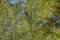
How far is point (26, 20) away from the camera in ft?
7.45

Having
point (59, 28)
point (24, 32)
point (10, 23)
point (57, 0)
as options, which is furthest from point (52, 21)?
point (10, 23)

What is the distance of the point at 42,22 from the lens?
96.5 inches

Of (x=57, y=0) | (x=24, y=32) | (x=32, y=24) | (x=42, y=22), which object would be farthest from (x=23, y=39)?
(x=57, y=0)

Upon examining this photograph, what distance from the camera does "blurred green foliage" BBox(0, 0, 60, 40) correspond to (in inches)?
88.2

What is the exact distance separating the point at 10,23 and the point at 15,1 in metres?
0.32

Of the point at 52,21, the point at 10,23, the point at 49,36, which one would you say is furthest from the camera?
the point at 52,21

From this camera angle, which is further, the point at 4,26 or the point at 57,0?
the point at 57,0

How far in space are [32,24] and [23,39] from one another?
236 millimetres

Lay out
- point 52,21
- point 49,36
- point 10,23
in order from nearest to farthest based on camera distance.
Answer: point 10,23 → point 49,36 → point 52,21

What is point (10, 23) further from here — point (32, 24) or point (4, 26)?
point (32, 24)

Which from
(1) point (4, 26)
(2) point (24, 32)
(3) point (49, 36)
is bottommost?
(3) point (49, 36)

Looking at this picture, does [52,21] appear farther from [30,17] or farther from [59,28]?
[30,17]

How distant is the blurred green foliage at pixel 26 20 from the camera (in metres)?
2.24

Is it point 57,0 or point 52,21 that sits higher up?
point 57,0
